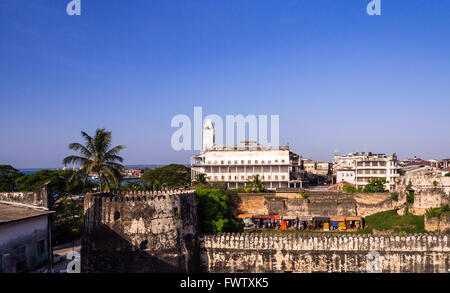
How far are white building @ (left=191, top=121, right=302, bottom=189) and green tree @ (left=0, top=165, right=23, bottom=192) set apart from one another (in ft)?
114

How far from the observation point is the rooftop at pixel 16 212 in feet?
51.4

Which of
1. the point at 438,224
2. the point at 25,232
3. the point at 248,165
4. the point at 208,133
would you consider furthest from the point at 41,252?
the point at 208,133

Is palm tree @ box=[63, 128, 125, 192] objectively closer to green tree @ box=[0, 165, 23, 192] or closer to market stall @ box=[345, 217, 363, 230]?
green tree @ box=[0, 165, 23, 192]

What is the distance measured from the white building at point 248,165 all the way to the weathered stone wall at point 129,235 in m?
50.8

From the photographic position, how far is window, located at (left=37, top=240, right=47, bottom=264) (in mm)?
17344

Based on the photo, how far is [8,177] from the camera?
4406cm

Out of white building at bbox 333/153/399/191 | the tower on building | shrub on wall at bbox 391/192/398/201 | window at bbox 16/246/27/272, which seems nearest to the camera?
window at bbox 16/246/27/272

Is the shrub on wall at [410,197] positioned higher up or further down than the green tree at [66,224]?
higher up

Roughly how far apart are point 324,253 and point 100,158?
20.1 metres

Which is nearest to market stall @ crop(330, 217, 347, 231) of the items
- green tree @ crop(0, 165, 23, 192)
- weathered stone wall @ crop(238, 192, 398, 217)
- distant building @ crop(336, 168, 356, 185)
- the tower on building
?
weathered stone wall @ crop(238, 192, 398, 217)

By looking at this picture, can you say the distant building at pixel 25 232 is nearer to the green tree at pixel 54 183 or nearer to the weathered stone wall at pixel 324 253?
the weathered stone wall at pixel 324 253

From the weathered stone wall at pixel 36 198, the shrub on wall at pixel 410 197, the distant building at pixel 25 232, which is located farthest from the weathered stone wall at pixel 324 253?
the shrub on wall at pixel 410 197

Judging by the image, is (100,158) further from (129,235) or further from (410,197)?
(410,197)
